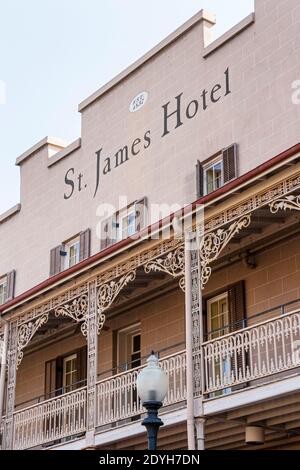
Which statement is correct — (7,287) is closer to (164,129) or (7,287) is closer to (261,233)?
(164,129)

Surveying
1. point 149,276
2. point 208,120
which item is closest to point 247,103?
point 208,120

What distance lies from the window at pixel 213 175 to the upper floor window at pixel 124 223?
1956 mm

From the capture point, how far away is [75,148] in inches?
956

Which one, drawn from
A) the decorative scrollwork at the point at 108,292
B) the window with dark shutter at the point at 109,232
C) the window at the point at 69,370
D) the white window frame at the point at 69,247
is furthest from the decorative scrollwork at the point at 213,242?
the white window frame at the point at 69,247

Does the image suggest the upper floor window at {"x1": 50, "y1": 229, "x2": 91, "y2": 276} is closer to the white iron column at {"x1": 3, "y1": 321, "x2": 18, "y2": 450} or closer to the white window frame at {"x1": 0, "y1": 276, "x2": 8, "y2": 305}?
the white window frame at {"x1": 0, "y1": 276, "x2": 8, "y2": 305}

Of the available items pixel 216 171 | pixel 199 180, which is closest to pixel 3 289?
pixel 199 180

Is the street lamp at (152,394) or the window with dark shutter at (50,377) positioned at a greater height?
the window with dark shutter at (50,377)

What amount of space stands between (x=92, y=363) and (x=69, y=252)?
636 cm

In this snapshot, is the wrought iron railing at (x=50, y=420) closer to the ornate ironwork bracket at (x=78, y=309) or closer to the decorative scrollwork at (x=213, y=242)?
the ornate ironwork bracket at (x=78, y=309)

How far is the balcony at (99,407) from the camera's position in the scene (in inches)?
659

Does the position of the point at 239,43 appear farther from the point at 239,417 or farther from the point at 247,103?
the point at 239,417

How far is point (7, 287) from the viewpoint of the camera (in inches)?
1041

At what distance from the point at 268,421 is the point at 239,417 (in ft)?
→ 1.80
